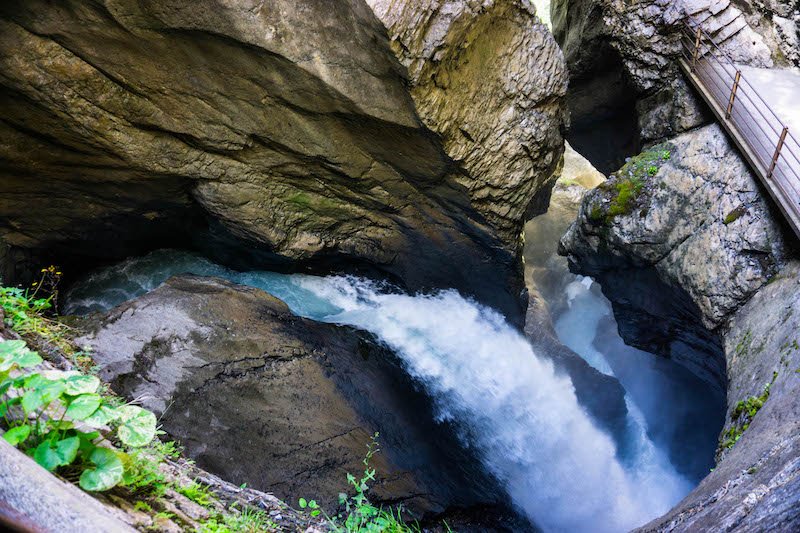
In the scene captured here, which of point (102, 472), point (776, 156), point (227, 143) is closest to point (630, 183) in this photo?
point (776, 156)

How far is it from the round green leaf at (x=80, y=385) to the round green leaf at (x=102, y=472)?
0.89 feet

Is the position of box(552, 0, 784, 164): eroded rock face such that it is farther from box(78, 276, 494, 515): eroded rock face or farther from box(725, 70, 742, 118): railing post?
box(78, 276, 494, 515): eroded rock face

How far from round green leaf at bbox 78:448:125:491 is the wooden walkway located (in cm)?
702

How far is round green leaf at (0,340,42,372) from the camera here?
7.93ft

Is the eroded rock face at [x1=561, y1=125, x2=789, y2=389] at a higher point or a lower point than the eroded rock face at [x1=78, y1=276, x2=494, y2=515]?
higher

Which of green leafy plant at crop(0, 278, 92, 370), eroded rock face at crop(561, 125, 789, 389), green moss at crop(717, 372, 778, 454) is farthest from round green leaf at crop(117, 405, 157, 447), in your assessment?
eroded rock face at crop(561, 125, 789, 389)

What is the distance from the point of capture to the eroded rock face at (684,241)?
679cm

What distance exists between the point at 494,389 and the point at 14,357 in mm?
7496

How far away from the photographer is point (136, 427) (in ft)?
8.66

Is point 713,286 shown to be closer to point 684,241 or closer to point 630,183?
point 684,241

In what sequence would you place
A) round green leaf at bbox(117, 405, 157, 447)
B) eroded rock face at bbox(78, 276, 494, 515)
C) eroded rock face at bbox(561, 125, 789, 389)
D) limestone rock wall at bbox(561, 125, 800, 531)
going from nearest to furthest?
1. round green leaf at bbox(117, 405, 157, 447)
2. limestone rock wall at bbox(561, 125, 800, 531)
3. eroded rock face at bbox(78, 276, 494, 515)
4. eroded rock face at bbox(561, 125, 789, 389)

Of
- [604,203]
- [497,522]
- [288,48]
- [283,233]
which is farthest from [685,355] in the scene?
[288,48]

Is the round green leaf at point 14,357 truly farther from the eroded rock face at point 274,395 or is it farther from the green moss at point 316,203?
the green moss at point 316,203

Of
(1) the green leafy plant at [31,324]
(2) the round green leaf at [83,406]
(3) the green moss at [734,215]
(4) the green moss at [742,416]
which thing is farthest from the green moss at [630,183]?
(2) the round green leaf at [83,406]
